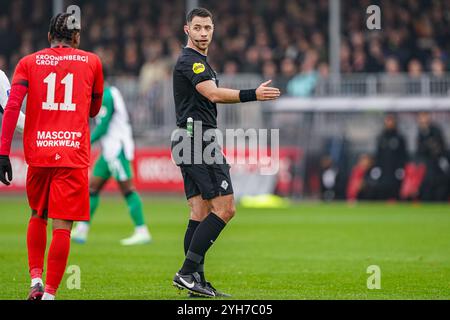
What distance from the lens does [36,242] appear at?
9102 millimetres

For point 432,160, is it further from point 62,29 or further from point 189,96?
point 62,29

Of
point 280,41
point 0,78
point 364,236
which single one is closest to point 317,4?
point 280,41

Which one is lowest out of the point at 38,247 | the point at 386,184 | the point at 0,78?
the point at 386,184

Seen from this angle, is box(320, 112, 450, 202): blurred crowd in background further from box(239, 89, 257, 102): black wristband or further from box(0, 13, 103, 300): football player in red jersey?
box(0, 13, 103, 300): football player in red jersey

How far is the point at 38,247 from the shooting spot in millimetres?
9133

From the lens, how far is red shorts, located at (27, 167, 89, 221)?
869 cm

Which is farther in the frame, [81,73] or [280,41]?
[280,41]

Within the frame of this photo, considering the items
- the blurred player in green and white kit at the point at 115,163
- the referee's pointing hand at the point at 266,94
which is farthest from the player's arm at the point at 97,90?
the blurred player in green and white kit at the point at 115,163

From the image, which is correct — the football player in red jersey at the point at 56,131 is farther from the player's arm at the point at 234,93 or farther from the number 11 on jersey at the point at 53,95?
the player's arm at the point at 234,93

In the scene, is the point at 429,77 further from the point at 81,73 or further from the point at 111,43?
the point at 81,73

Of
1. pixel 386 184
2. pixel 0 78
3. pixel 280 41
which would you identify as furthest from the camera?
pixel 280 41

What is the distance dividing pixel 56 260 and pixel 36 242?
48 cm

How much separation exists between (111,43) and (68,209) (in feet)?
76.6

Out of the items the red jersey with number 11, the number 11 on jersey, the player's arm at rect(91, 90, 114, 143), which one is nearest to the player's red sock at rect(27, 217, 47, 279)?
the red jersey with number 11
